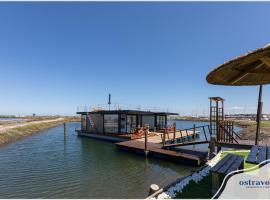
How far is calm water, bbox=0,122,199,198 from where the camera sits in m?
9.47

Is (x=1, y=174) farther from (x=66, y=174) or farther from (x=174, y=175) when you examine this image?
(x=174, y=175)

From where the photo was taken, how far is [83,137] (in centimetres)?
2889

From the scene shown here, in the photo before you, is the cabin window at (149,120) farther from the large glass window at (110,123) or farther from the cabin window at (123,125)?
the large glass window at (110,123)

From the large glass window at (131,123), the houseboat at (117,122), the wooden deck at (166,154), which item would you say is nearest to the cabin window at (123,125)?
the houseboat at (117,122)

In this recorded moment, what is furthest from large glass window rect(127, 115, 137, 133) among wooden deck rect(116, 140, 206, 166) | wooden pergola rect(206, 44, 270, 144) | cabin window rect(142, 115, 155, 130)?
wooden pergola rect(206, 44, 270, 144)

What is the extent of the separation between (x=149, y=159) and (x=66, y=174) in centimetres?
610

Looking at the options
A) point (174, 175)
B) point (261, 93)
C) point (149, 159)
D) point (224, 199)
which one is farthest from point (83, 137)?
point (224, 199)

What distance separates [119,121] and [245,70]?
19639mm

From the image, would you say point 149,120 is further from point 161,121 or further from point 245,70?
point 245,70

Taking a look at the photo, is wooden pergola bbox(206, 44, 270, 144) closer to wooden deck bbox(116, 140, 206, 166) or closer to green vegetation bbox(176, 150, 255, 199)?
green vegetation bbox(176, 150, 255, 199)

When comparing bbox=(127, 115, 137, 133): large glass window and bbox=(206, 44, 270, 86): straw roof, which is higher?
bbox=(206, 44, 270, 86): straw roof

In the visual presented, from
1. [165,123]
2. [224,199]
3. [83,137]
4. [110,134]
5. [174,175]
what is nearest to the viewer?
[224,199]

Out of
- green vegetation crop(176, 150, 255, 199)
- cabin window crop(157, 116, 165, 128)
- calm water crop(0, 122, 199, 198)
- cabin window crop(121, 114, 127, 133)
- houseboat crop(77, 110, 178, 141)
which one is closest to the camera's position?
green vegetation crop(176, 150, 255, 199)

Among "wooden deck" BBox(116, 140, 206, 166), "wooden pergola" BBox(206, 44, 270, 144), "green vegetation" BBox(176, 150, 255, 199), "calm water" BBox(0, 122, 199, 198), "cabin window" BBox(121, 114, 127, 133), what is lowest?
"calm water" BBox(0, 122, 199, 198)
